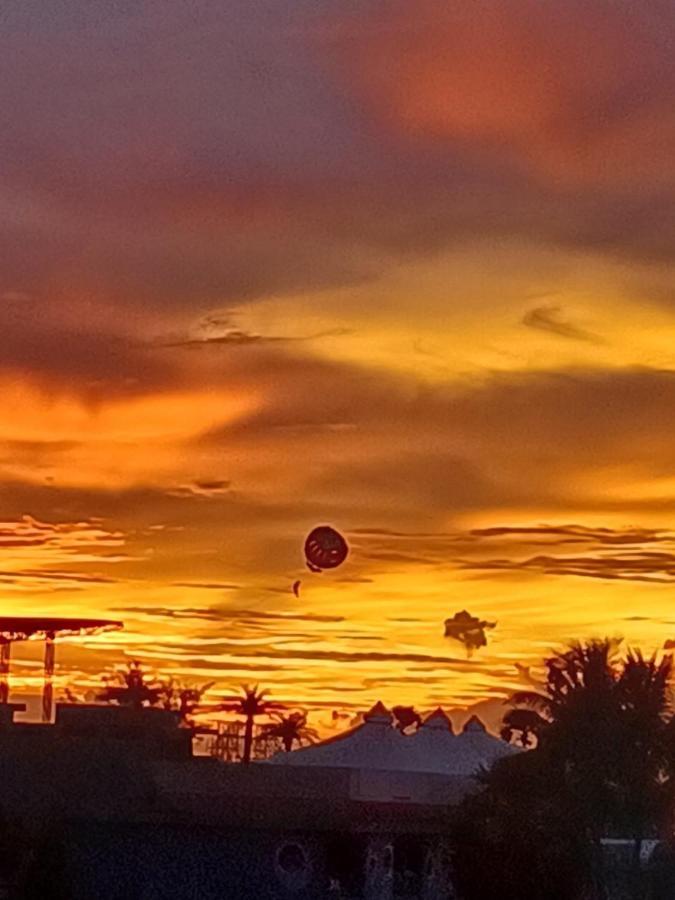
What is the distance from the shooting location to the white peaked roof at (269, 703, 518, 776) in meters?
148

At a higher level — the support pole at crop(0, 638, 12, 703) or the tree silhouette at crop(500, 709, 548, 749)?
the support pole at crop(0, 638, 12, 703)

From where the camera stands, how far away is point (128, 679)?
123750mm

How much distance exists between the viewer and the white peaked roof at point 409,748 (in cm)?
14850

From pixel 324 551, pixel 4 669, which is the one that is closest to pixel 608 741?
pixel 324 551

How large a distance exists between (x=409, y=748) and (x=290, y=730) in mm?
15192

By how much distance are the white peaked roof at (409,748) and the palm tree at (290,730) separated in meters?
1.68

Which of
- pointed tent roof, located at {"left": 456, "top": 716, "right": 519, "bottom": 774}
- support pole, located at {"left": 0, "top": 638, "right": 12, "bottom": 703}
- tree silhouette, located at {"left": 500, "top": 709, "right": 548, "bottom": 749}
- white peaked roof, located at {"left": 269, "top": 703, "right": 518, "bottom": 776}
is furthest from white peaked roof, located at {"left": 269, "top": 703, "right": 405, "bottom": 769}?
tree silhouette, located at {"left": 500, "top": 709, "right": 548, "bottom": 749}

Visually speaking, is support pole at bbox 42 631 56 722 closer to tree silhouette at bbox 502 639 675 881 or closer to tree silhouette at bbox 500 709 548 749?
tree silhouette at bbox 500 709 548 749

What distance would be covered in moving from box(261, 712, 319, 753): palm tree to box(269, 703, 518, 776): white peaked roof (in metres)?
1.68

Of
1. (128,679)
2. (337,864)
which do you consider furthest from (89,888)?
(128,679)

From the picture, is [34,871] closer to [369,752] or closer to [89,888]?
[89,888]

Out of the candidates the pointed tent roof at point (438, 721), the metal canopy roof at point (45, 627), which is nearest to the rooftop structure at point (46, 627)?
the metal canopy roof at point (45, 627)

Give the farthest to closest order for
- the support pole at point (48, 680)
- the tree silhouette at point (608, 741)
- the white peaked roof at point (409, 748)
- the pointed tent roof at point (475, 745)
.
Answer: the pointed tent roof at point (475, 745)
the white peaked roof at point (409, 748)
the support pole at point (48, 680)
the tree silhouette at point (608, 741)

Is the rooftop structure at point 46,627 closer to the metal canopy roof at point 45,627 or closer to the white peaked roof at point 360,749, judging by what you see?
the metal canopy roof at point 45,627
